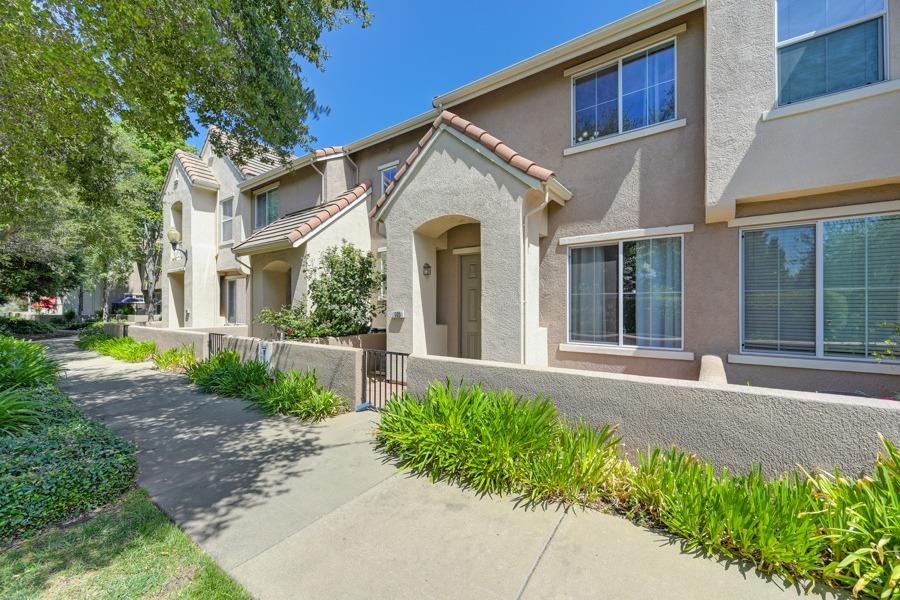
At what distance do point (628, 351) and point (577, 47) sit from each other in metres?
6.19

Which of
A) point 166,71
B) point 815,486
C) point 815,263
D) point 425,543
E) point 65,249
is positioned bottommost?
point 425,543

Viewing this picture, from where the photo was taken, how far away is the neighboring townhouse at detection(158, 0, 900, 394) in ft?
17.7

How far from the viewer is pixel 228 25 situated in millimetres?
6398

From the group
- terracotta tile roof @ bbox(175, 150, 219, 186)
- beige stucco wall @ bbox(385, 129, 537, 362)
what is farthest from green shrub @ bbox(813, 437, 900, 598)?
terracotta tile roof @ bbox(175, 150, 219, 186)

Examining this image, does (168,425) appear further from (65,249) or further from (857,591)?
(65,249)

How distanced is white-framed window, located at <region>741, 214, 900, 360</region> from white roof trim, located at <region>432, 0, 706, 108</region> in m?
4.10

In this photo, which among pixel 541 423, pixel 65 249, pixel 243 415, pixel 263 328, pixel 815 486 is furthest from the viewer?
pixel 65 249

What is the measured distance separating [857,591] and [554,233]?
654cm

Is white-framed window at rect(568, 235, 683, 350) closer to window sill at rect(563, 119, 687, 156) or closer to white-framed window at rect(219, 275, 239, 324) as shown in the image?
window sill at rect(563, 119, 687, 156)

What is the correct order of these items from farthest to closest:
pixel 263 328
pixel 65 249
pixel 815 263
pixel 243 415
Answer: pixel 65 249, pixel 263 328, pixel 243 415, pixel 815 263

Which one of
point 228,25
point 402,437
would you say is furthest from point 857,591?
point 228,25

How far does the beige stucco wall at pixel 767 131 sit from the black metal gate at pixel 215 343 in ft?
38.9

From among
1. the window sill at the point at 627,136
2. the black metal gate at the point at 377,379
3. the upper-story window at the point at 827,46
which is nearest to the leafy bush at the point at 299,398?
the black metal gate at the point at 377,379

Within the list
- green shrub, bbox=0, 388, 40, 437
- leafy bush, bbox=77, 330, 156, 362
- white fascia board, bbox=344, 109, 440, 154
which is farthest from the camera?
leafy bush, bbox=77, 330, 156, 362
